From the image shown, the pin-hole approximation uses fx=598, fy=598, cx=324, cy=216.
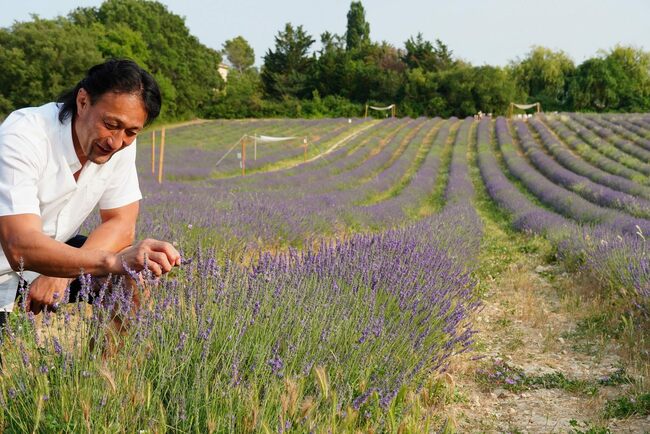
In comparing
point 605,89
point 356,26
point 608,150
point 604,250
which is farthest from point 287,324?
point 356,26

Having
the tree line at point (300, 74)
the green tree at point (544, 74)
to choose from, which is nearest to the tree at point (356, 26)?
the tree line at point (300, 74)

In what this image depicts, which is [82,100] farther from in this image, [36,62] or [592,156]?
[36,62]

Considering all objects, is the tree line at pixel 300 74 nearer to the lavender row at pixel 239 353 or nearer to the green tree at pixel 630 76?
the green tree at pixel 630 76

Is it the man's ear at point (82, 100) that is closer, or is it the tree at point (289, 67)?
the man's ear at point (82, 100)

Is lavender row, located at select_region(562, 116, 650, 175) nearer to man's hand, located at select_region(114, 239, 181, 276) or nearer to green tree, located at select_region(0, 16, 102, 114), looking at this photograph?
man's hand, located at select_region(114, 239, 181, 276)

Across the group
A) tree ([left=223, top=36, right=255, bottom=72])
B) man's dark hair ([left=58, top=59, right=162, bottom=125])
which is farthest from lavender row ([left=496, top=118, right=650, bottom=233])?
tree ([left=223, top=36, right=255, bottom=72])

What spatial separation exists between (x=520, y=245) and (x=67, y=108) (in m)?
6.04

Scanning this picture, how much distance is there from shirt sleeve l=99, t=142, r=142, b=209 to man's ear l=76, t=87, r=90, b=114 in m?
0.31

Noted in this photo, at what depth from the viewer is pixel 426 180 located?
14219 mm

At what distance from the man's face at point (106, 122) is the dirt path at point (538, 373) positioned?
59.3 inches

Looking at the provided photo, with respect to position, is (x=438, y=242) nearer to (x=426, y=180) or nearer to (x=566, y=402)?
(x=566, y=402)

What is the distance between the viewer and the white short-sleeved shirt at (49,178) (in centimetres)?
177

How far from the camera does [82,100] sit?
1.93 metres

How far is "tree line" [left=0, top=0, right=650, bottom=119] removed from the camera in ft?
112
